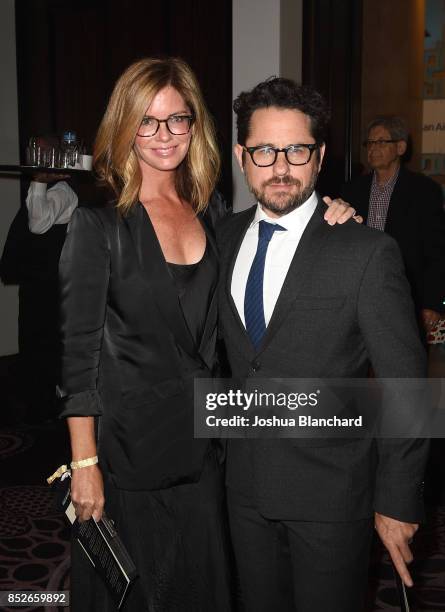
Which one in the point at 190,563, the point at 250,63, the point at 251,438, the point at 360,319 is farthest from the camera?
the point at 250,63

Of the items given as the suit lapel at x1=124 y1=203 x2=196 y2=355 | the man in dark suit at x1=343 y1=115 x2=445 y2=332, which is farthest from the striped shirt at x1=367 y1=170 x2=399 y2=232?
the suit lapel at x1=124 y1=203 x2=196 y2=355

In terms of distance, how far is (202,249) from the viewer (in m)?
1.87

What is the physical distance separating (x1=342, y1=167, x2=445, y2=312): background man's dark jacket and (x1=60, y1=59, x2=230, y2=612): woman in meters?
2.66

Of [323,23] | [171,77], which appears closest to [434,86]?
[323,23]

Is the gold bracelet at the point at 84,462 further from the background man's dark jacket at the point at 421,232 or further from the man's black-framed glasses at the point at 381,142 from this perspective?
the man's black-framed glasses at the point at 381,142

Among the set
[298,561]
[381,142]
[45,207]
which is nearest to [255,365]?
[298,561]

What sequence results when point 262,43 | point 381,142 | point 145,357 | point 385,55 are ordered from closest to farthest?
point 145,357 < point 262,43 < point 381,142 < point 385,55

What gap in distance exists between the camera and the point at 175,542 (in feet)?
6.03

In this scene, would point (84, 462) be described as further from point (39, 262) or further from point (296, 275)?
point (39, 262)

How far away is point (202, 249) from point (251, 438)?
52cm

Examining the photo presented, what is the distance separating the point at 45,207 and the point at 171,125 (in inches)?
105

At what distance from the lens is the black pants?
1.61m

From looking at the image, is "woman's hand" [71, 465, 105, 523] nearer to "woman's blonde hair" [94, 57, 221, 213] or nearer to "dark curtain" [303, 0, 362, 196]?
"woman's blonde hair" [94, 57, 221, 213]

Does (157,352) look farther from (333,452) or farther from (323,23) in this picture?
(323,23)
